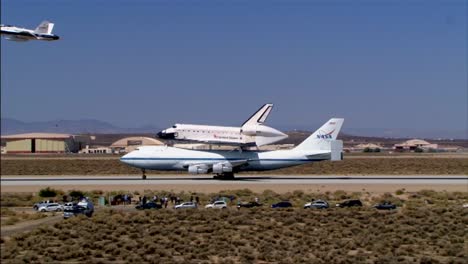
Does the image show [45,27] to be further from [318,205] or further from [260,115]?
[260,115]

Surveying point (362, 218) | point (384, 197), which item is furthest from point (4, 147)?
point (384, 197)

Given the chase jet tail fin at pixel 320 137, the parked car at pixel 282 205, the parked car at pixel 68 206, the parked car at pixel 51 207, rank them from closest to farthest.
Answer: the parked car at pixel 68 206 < the parked car at pixel 51 207 < the parked car at pixel 282 205 < the chase jet tail fin at pixel 320 137

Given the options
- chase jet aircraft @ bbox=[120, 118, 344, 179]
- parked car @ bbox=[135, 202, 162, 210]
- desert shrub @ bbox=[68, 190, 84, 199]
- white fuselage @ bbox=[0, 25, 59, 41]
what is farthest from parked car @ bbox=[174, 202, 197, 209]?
chase jet aircraft @ bbox=[120, 118, 344, 179]

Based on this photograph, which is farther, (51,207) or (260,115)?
(260,115)

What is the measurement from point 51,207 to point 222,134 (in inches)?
1572

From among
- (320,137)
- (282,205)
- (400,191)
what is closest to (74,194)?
(282,205)

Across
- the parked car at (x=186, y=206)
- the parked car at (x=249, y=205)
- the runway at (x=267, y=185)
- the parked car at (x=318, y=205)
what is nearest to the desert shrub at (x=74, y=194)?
the parked car at (x=186, y=206)

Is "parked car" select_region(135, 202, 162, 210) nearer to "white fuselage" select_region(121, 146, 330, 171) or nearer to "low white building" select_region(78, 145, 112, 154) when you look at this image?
"white fuselage" select_region(121, 146, 330, 171)

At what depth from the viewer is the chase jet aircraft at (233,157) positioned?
71000 millimetres

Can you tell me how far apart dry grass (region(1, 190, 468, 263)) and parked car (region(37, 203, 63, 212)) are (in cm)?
277

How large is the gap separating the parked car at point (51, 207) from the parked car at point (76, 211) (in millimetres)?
2411

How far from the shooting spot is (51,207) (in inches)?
1437

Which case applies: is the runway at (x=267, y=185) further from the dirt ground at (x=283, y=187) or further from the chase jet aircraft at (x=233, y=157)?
the chase jet aircraft at (x=233, y=157)

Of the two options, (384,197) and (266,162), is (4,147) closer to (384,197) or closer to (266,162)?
(384,197)
